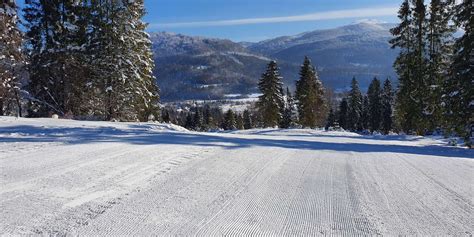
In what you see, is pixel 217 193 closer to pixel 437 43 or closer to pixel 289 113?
pixel 437 43

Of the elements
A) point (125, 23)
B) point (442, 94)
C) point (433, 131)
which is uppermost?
point (125, 23)

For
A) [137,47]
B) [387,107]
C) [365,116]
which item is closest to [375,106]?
[387,107]

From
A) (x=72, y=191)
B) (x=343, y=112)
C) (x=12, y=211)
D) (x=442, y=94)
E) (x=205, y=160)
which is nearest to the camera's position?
(x=12, y=211)

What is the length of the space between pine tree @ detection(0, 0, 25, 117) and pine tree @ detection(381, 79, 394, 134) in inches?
2261

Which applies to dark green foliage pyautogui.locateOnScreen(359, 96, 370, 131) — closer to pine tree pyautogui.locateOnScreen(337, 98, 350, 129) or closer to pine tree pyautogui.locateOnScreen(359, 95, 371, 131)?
pine tree pyautogui.locateOnScreen(359, 95, 371, 131)

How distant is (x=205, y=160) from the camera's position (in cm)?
729

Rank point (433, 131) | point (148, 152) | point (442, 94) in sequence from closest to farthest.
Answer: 1. point (148, 152)
2. point (442, 94)
3. point (433, 131)

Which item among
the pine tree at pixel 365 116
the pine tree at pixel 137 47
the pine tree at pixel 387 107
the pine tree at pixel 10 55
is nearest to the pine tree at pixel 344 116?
the pine tree at pixel 365 116

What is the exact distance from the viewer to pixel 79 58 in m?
24.8

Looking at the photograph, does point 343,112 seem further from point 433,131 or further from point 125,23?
point 125,23

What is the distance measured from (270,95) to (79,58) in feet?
90.8

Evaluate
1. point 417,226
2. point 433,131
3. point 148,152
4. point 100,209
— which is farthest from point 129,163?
point 433,131

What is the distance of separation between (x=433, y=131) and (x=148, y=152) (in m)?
26.5

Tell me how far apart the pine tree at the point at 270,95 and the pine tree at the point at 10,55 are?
2920 cm
